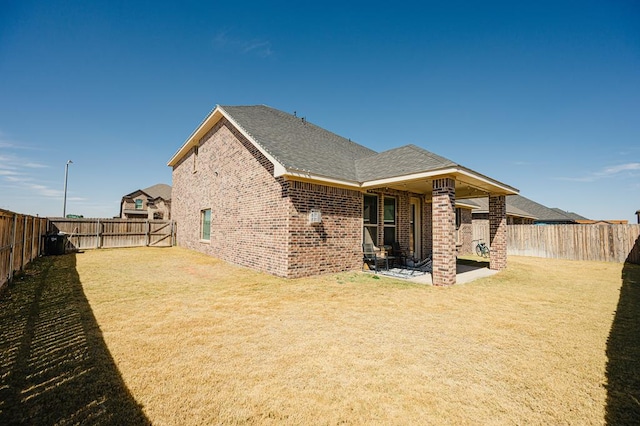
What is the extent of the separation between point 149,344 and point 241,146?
816cm

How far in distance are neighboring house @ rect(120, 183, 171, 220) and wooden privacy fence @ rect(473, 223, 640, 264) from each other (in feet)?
134

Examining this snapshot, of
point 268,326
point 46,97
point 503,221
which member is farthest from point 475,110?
point 46,97

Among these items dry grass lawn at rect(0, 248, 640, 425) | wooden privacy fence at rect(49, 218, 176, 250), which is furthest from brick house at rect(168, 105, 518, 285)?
wooden privacy fence at rect(49, 218, 176, 250)

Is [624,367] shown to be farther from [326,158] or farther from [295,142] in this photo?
[295,142]

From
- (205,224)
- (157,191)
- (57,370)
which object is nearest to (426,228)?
(205,224)

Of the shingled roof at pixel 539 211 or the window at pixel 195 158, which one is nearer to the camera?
the window at pixel 195 158

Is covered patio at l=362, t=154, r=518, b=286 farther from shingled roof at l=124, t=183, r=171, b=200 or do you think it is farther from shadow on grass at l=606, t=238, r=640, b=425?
shingled roof at l=124, t=183, r=171, b=200

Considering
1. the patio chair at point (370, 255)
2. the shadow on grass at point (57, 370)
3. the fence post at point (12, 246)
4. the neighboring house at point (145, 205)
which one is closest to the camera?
the shadow on grass at point (57, 370)

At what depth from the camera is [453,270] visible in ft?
23.9

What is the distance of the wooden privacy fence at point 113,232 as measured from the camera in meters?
14.7

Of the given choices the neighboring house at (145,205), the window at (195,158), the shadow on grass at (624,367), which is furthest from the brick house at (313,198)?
the neighboring house at (145,205)

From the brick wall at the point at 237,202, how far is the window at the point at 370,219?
3497 mm

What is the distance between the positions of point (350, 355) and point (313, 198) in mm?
5535

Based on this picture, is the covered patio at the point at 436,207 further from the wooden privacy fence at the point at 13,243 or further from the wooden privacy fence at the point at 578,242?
the wooden privacy fence at the point at 13,243
